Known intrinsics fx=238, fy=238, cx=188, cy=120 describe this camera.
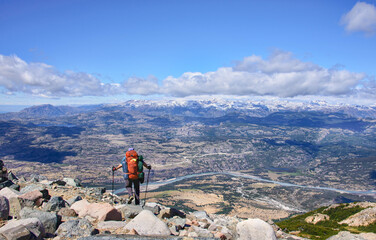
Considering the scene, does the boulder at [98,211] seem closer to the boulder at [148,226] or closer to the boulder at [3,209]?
the boulder at [148,226]

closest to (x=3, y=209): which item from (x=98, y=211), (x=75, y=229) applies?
(x=75, y=229)

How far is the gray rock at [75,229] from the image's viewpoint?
1120 cm

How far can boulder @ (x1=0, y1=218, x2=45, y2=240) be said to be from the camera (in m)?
8.56

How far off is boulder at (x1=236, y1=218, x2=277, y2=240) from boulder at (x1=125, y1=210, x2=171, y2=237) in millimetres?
3665

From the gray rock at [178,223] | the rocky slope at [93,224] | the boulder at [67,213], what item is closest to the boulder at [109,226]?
the rocky slope at [93,224]

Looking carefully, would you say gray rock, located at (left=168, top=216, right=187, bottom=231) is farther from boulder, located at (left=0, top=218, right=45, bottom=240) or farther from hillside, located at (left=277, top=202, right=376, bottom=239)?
hillside, located at (left=277, top=202, right=376, bottom=239)

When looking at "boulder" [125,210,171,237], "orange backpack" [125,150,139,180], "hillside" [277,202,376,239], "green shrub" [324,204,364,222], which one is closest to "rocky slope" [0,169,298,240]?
"boulder" [125,210,171,237]

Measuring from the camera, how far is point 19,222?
9859mm

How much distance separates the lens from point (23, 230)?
29.2 ft

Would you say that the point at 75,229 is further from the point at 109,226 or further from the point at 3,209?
the point at 3,209

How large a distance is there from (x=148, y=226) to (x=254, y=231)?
5.32m

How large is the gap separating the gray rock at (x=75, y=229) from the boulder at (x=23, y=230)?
1060 mm

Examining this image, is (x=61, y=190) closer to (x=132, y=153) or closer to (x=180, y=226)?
(x=132, y=153)

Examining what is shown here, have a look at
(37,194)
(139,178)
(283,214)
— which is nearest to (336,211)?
(139,178)
